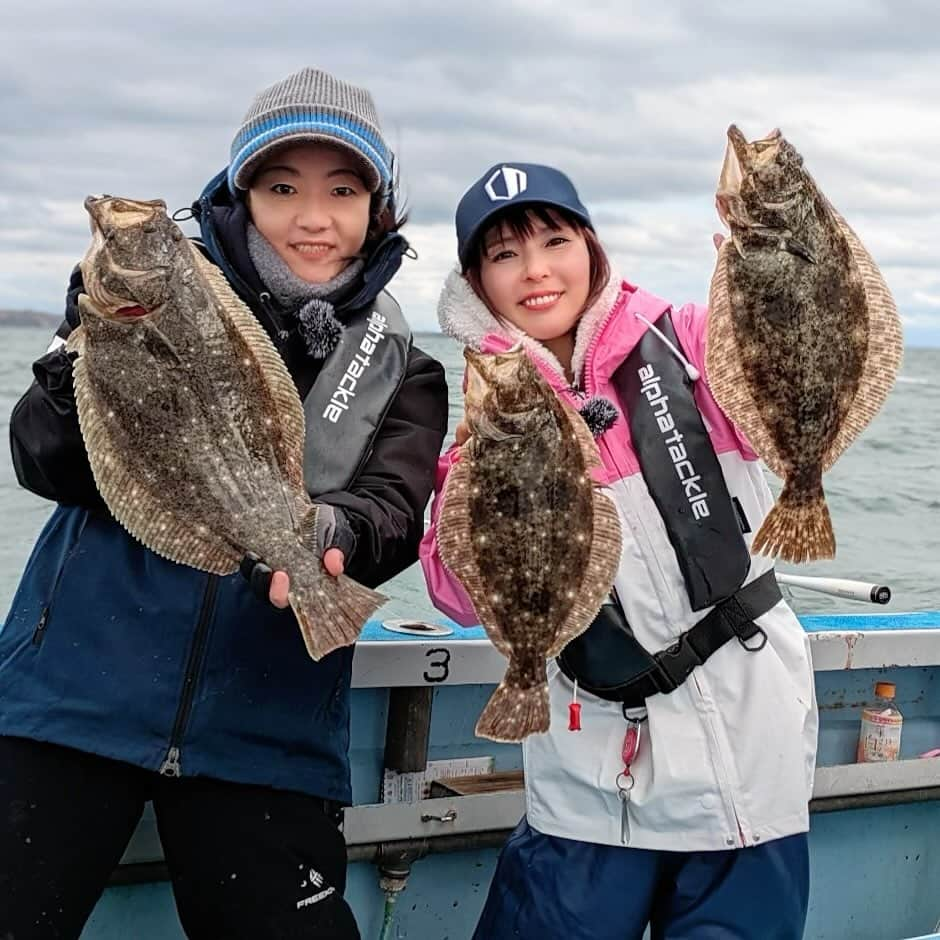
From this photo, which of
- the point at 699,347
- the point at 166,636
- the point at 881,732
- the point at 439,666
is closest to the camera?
the point at 166,636

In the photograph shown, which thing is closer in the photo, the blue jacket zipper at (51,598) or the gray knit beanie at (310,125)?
the blue jacket zipper at (51,598)

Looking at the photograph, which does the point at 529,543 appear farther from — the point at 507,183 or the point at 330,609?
the point at 507,183

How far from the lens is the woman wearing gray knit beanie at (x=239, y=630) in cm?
276

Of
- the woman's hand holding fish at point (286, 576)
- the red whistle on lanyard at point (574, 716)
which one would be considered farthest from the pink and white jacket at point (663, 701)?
the woman's hand holding fish at point (286, 576)

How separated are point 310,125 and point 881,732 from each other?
3139 mm

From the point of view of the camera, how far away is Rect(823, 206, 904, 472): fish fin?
104 inches

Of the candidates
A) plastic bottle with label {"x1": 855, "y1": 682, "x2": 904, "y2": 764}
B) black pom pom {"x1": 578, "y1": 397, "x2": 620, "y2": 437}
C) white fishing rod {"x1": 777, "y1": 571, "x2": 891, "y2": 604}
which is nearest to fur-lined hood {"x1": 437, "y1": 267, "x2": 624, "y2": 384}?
black pom pom {"x1": 578, "y1": 397, "x2": 620, "y2": 437}

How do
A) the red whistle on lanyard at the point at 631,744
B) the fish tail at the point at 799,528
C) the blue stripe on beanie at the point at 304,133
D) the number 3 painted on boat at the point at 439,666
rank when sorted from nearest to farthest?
the fish tail at the point at 799,528
the blue stripe on beanie at the point at 304,133
the red whistle on lanyard at the point at 631,744
the number 3 painted on boat at the point at 439,666

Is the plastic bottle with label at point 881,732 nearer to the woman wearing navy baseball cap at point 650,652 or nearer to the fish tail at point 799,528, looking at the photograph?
the woman wearing navy baseball cap at point 650,652

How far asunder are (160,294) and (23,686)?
101 cm

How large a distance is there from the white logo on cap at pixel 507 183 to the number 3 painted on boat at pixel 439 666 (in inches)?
62.2

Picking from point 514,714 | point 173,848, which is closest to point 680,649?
point 514,714

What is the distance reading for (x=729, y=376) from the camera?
268 centimetres

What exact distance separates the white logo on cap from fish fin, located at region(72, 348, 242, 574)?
46.5 inches
